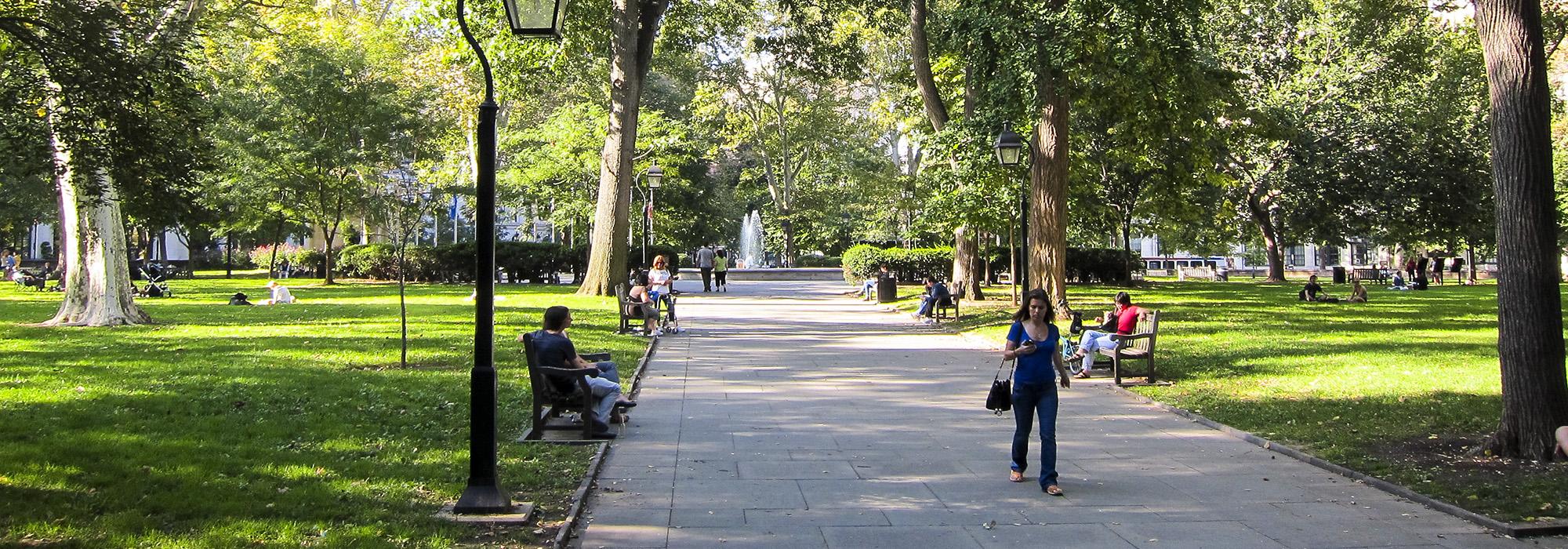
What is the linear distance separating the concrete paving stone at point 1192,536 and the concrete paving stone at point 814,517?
4.28 ft

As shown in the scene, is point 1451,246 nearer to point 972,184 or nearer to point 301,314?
point 972,184

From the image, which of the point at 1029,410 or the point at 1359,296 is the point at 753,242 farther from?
the point at 1029,410

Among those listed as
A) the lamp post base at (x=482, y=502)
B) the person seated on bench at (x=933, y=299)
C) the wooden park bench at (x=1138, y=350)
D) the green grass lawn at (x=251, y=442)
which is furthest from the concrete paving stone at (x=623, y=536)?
the person seated on bench at (x=933, y=299)

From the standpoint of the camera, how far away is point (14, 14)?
8.19m

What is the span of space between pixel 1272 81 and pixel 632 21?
28.1 m

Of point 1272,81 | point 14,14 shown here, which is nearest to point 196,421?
point 14,14

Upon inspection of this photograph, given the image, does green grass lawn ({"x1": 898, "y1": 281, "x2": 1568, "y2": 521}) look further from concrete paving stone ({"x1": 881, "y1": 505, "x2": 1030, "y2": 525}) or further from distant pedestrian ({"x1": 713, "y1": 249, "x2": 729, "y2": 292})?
distant pedestrian ({"x1": 713, "y1": 249, "x2": 729, "y2": 292})

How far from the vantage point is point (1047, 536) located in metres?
5.87

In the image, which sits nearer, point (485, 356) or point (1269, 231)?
point (485, 356)

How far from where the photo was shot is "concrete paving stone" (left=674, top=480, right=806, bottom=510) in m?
6.55

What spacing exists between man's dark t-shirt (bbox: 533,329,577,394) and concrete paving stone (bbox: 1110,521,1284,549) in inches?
173

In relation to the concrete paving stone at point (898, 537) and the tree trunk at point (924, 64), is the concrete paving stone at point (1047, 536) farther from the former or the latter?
the tree trunk at point (924, 64)

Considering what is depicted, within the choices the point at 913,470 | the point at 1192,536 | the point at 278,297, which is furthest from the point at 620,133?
the point at 1192,536

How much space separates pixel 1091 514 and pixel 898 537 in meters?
1.27
